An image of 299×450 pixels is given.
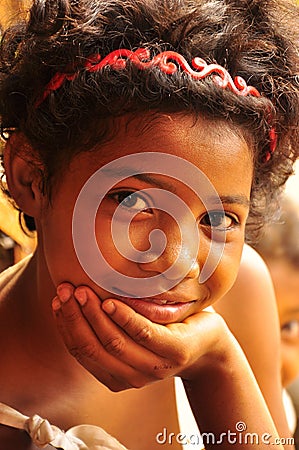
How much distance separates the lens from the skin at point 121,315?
65 cm

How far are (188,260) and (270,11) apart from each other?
0.85 ft

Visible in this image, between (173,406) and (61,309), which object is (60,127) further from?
(173,406)

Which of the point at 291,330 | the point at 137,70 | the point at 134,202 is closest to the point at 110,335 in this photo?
the point at 134,202

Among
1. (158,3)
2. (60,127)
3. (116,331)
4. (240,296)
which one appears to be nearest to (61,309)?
(116,331)

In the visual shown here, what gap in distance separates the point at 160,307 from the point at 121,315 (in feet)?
0.13

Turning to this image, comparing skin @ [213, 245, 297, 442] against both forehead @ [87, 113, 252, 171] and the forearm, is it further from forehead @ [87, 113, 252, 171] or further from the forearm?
forehead @ [87, 113, 252, 171]

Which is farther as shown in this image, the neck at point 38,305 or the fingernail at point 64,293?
the neck at point 38,305

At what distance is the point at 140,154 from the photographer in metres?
0.65

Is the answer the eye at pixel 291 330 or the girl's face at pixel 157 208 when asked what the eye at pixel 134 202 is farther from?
the eye at pixel 291 330

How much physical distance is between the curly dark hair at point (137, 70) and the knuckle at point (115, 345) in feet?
0.51

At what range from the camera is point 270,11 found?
0.74 m

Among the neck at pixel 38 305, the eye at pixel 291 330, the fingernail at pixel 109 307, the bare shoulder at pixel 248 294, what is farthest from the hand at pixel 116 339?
the eye at pixel 291 330

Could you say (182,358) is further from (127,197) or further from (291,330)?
(291,330)

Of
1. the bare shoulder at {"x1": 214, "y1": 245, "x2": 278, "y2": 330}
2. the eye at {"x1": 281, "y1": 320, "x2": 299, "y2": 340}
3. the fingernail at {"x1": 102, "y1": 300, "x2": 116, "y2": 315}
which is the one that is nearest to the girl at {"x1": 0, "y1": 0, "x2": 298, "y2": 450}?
the fingernail at {"x1": 102, "y1": 300, "x2": 116, "y2": 315}
